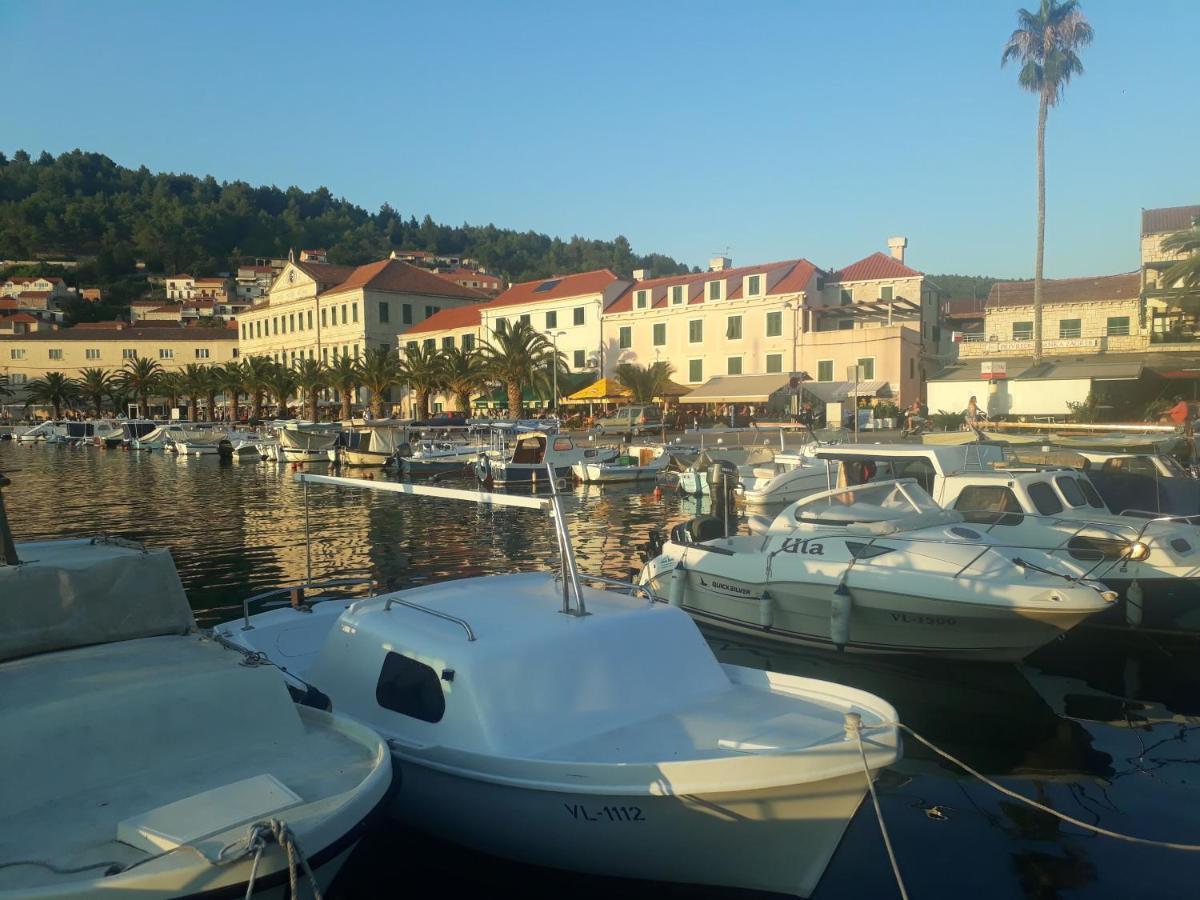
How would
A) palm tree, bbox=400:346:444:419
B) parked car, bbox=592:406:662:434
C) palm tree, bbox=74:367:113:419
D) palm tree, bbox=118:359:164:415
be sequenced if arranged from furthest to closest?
palm tree, bbox=74:367:113:419
palm tree, bbox=118:359:164:415
palm tree, bbox=400:346:444:419
parked car, bbox=592:406:662:434

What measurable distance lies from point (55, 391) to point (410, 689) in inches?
4246

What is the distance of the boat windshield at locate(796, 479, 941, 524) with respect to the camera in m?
13.3

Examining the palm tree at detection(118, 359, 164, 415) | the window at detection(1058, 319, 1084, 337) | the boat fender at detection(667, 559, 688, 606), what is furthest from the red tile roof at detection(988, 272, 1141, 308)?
the palm tree at detection(118, 359, 164, 415)

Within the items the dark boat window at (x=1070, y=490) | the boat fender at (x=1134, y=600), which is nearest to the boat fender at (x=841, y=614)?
the boat fender at (x=1134, y=600)

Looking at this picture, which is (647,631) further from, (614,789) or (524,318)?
(524,318)

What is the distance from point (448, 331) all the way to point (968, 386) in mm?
47552

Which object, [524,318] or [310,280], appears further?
[310,280]

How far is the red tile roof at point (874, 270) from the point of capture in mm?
59438

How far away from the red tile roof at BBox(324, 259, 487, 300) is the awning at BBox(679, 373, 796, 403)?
1632 inches

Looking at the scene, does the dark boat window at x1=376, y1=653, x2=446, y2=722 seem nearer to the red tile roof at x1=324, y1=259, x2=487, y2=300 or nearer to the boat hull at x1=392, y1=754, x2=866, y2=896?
the boat hull at x1=392, y1=754, x2=866, y2=896

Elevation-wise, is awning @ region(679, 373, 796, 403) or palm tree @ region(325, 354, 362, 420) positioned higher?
palm tree @ region(325, 354, 362, 420)

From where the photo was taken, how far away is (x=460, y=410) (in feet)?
236

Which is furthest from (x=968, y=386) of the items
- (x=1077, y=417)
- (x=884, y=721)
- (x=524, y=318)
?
(x=884, y=721)

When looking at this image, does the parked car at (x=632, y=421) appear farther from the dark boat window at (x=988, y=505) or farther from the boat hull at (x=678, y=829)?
the boat hull at (x=678, y=829)
